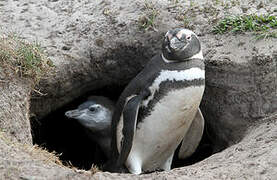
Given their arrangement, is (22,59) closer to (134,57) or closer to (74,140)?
(134,57)

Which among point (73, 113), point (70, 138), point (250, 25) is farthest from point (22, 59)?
point (250, 25)

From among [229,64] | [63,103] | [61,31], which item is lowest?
[63,103]

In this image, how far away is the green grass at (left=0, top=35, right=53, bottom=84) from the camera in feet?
12.9

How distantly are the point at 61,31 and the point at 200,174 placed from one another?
2.55 metres

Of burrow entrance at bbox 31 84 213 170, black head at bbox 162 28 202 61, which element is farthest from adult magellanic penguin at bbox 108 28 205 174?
burrow entrance at bbox 31 84 213 170

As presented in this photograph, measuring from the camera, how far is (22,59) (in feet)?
13.4

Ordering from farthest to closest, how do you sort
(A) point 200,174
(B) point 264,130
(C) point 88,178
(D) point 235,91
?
(D) point 235,91 < (B) point 264,130 < (A) point 200,174 < (C) point 88,178

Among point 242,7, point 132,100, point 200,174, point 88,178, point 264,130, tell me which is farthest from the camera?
point 242,7

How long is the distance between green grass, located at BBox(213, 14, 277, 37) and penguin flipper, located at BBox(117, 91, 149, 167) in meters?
1.15

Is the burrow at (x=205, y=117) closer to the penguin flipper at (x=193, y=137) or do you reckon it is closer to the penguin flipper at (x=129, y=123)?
the penguin flipper at (x=193, y=137)

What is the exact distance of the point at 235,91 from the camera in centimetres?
426

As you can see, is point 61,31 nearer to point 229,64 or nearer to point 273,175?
point 229,64

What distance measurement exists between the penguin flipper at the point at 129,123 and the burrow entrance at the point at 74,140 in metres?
1.34

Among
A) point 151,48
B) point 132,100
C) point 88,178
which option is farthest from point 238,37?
point 88,178
